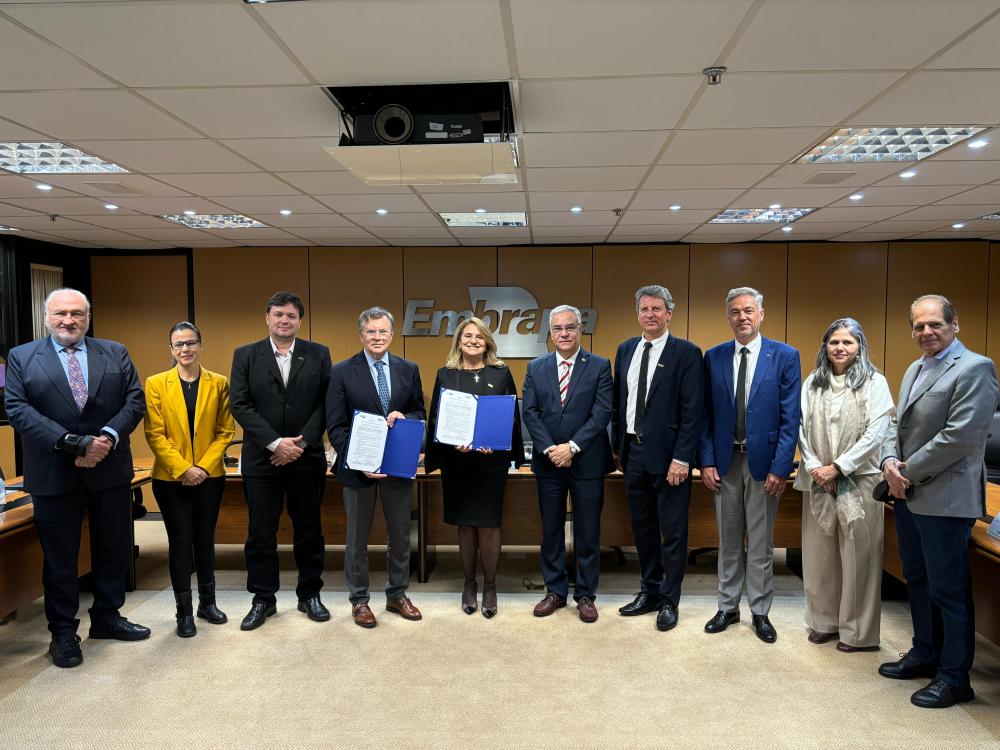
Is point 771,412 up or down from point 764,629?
up

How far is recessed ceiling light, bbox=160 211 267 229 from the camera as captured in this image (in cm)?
597

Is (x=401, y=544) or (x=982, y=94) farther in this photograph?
(x=401, y=544)

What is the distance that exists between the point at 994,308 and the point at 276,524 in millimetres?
8197

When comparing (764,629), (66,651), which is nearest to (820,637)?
(764,629)

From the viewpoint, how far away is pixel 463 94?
9.91 feet

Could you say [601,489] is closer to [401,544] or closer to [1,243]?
[401,544]

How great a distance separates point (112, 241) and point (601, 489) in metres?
6.53

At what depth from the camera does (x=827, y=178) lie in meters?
4.58

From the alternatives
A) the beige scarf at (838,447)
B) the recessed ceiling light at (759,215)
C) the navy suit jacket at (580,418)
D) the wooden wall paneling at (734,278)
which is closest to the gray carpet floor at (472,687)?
the beige scarf at (838,447)

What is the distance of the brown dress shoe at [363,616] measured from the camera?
3.64 meters

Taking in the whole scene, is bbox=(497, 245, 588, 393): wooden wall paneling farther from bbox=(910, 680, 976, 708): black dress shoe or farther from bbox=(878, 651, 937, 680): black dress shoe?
bbox=(910, 680, 976, 708): black dress shoe

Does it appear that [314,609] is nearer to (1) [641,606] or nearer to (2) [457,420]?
(2) [457,420]

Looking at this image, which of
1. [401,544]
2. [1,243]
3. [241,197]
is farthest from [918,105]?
[1,243]

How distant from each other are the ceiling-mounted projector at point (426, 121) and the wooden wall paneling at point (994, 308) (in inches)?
278
